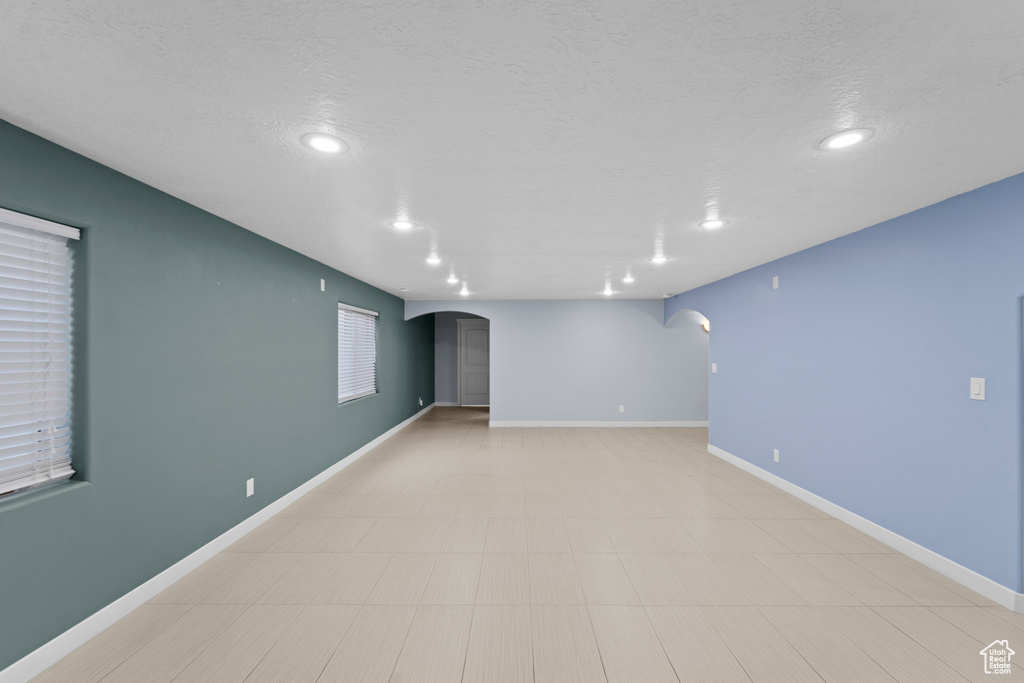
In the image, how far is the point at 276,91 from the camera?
1449 millimetres

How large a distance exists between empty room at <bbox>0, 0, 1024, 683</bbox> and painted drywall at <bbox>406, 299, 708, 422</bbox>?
338 cm

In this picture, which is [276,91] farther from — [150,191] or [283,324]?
[283,324]

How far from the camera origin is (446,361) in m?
10.8

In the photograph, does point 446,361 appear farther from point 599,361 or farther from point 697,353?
point 697,353

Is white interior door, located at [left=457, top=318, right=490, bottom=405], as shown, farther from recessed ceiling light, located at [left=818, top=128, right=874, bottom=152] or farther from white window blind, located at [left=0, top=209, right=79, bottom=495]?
recessed ceiling light, located at [left=818, top=128, right=874, bottom=152]

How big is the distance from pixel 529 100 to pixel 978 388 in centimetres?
309

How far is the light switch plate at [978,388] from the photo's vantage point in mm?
2459

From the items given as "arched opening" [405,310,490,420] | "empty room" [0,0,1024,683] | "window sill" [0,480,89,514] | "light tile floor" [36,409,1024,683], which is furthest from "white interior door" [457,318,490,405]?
"window sill" [0,480,89,514]

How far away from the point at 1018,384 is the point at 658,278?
3443 millimetres

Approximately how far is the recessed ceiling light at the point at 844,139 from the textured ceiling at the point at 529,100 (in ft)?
0.17

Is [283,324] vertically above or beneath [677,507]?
above

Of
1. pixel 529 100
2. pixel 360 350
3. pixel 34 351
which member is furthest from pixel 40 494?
pixel 360 350

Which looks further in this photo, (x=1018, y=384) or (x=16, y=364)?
(x=1018, y=384)

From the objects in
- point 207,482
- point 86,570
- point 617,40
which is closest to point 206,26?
point 617,40
